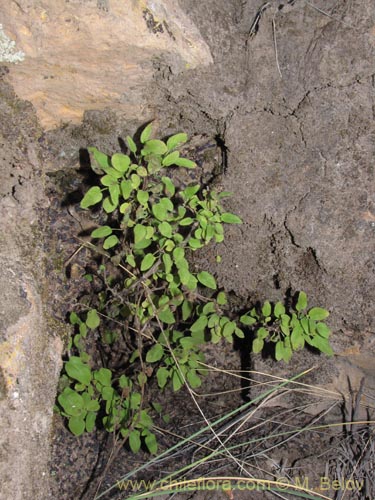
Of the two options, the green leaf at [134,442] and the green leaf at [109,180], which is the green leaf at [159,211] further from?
the green leaf at [134,442]

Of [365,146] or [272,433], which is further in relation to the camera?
[272,433]

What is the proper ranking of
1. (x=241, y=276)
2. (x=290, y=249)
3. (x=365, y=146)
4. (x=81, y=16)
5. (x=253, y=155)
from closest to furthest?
1. (x=81, y=16)
2. (x=365, y=146)
3. (x=253, y=155)
4. (x=290, y=249)
5. (x=241, y=276)

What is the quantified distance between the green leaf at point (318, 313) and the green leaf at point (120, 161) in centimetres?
90

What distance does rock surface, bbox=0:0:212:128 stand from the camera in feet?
5.08

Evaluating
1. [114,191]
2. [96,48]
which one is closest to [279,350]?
[114,191]

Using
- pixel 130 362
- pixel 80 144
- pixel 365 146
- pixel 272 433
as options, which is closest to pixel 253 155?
pixel 365 146

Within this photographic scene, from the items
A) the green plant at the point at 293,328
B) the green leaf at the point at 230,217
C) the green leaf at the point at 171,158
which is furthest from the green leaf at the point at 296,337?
the green leaf at the point at 171,158

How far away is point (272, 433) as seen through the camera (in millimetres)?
2244

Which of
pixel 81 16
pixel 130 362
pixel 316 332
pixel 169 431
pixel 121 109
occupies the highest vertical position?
pixel 81 16

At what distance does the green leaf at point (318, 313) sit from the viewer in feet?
6.16

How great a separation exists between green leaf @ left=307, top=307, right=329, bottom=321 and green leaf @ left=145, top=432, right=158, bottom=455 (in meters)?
0.86

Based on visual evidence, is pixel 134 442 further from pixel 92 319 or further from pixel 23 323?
pixel 23 323

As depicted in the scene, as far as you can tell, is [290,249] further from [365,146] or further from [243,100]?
[243,100]

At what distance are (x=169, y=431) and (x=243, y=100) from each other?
150 cm
